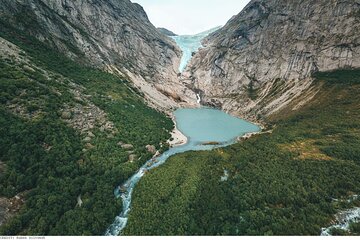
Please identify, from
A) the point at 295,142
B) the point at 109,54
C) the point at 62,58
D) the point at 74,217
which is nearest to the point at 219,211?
the point at 74,217

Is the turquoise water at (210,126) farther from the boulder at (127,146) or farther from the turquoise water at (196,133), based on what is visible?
the boulder at (127,146)

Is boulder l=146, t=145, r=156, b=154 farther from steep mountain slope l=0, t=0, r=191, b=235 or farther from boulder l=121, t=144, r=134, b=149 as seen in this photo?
boulder l=121, t=144, r=134, b=149

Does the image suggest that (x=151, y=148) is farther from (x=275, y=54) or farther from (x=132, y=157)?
(x=275, y=54)

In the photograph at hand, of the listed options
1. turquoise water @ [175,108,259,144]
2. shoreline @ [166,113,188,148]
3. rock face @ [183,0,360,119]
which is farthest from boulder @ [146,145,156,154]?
rock face @ [183,0,360,119]

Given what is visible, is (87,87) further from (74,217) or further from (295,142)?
(295,142)

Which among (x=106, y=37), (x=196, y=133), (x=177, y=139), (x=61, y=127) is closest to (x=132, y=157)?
(x=61, y=127)

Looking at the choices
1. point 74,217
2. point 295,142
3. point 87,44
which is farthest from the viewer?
point 87,44

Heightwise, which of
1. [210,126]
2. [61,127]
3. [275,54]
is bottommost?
[210,126]
